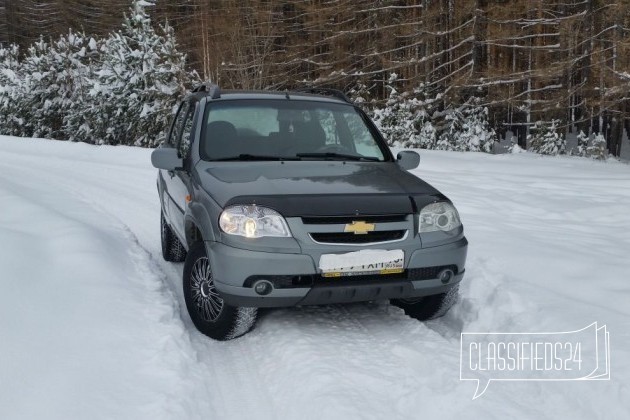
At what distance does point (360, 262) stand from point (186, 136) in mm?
2415

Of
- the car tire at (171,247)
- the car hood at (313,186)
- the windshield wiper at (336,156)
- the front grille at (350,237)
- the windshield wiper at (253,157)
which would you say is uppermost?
the windshield wiper at (253,157)

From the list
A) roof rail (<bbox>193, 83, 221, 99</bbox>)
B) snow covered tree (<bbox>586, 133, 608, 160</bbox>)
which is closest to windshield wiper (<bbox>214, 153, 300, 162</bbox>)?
roof rail (<bbox>193, 83, 221, 99</bbox>)

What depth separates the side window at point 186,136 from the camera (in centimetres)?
525

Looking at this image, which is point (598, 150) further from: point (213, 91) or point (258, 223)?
point (258, 223)

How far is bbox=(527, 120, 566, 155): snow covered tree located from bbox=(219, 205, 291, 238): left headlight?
17905 millimetres

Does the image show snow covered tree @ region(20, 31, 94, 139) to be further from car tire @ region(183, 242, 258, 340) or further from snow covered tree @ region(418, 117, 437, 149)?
car tire @ region(183, 242, 258, 340)

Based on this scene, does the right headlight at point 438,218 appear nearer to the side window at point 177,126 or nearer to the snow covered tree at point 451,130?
the side window at point 177,126

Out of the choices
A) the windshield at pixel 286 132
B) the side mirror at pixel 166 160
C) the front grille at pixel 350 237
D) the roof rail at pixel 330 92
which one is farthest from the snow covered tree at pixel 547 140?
the front grille at pixel 350 237

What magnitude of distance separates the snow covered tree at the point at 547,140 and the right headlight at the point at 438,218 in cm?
1699

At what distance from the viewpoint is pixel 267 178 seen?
429 cm

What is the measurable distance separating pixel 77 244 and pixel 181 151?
4.21 feet

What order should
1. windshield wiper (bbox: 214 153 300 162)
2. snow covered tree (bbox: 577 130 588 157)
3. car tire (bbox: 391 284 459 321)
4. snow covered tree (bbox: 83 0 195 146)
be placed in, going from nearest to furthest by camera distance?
car tire (bbox: 391 284 459 321) < windshield wiper (bbox: 214 153 300 162) < snow covered tree (bbox: 577 130 588 157) < snow covered tree (bbox: 83 0 195 146)

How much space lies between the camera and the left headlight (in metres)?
3.82

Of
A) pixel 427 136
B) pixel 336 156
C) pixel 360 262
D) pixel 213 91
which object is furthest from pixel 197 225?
pixel 427 136
